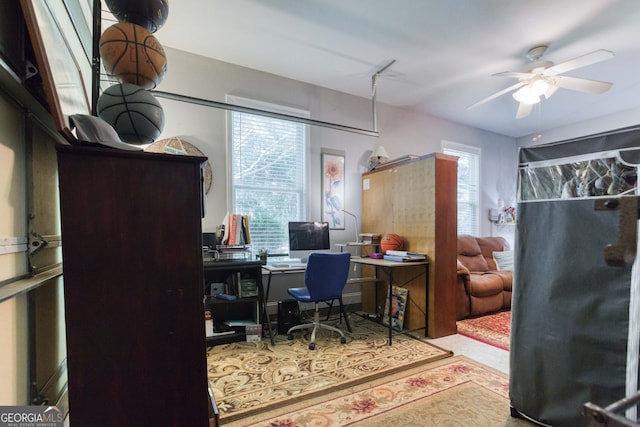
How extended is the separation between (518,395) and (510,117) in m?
4.65

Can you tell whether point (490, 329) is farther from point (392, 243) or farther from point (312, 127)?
point (312, 127)

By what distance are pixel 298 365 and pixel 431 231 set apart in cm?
188

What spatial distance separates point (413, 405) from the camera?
1.92 m

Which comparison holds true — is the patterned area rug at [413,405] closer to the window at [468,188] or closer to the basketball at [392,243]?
the basketball at [392,243]

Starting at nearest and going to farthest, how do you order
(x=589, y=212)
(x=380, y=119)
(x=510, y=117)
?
(x=589, y=212)
(x=380, y=119)
(x=510, y=117)

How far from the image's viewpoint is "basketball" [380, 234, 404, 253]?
11.2ft

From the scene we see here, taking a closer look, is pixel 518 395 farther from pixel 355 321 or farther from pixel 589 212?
pixel 355 321

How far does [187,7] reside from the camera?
97.9 inches

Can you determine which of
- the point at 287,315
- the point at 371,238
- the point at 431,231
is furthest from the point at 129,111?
the point at 371,238

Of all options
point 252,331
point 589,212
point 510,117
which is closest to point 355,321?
point 252,331

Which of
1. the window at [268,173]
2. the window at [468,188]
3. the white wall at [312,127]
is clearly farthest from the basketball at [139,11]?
the window at [468,188]

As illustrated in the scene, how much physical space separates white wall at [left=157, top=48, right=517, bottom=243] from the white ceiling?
142 mm

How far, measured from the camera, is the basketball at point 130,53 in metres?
1.31

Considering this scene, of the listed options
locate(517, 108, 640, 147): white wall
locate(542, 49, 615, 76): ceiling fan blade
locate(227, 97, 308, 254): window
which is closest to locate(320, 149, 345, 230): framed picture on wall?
locate(227, 97, 308, 254): window
